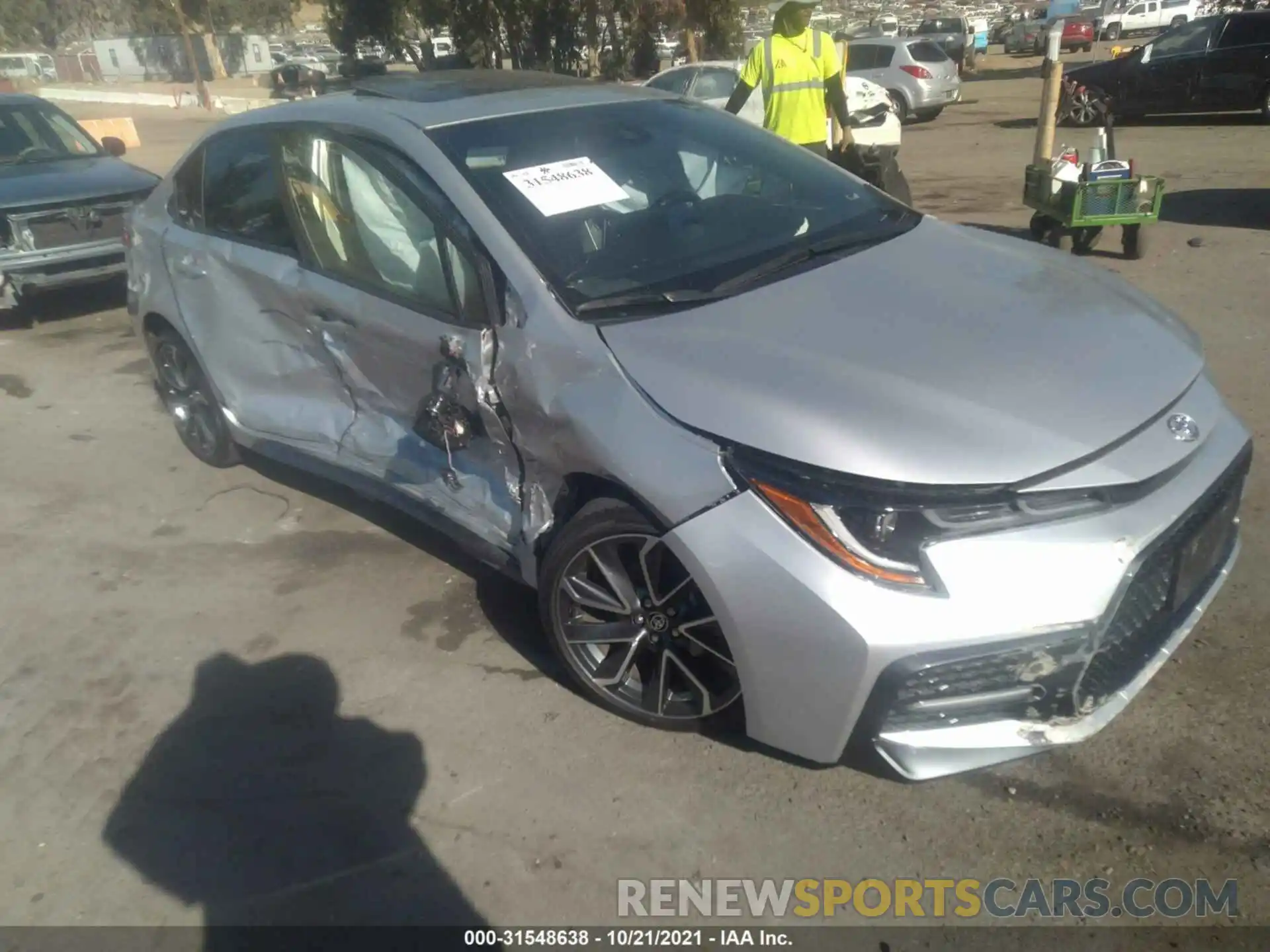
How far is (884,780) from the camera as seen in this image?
9.26ft

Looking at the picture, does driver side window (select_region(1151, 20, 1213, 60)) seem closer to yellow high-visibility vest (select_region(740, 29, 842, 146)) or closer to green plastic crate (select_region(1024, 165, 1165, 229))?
green plastic crate (select_region(1024, 165, 1165, 229))

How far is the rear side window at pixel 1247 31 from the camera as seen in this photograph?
51.0 feet

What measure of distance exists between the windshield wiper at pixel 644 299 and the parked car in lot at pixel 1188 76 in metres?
16.1

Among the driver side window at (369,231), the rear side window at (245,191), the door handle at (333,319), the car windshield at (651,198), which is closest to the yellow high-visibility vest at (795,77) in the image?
the car windshield at (651,198)

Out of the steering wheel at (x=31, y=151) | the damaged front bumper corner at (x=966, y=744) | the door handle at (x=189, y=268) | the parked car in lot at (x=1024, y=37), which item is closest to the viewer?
the damaged front bumper corner at (x=966, y=744)

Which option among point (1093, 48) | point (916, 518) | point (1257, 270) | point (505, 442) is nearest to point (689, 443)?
point (916, 518)

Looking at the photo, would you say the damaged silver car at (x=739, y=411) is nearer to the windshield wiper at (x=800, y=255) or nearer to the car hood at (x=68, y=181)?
the windshield wiper at (x=800, y=255)

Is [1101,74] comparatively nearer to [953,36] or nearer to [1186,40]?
[1186,40]

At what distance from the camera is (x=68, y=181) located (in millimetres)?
7961

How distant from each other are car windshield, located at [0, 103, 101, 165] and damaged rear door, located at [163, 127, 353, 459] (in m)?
4.77

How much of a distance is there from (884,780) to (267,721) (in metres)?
1.93

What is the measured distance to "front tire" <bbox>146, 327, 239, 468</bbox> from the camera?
16.2 ft

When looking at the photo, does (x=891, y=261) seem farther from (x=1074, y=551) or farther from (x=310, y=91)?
(x=310, y=91)

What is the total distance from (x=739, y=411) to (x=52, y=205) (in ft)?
23.2
